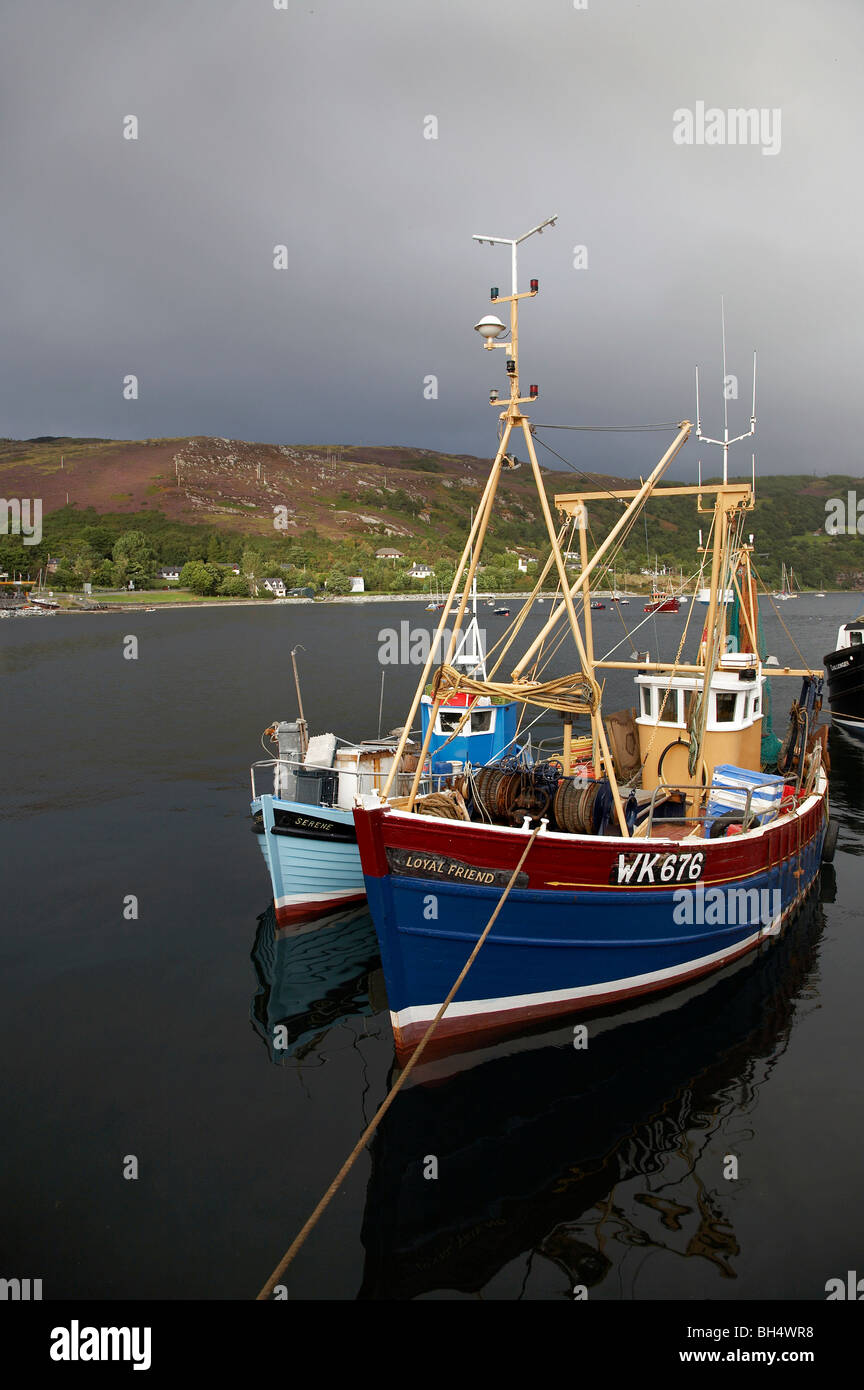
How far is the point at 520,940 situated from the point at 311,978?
587 centimetres

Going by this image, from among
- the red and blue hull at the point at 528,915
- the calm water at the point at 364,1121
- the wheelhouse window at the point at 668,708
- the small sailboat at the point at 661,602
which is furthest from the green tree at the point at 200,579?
the red and blue hull at the point at 528,915

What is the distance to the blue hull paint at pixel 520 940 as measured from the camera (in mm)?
11227

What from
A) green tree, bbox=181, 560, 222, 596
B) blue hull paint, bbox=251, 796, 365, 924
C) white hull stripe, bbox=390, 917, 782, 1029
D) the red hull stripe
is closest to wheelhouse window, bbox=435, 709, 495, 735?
blue hull paint, bbox=251, 796, 365, 924

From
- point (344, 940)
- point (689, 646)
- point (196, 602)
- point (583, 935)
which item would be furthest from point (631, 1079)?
point (196, 602)

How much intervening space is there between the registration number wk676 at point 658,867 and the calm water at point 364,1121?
291cm

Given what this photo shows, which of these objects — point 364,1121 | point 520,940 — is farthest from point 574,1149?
point 364,1121

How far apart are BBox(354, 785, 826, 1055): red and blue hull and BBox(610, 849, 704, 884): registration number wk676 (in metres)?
0.02

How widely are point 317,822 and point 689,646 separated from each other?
106m

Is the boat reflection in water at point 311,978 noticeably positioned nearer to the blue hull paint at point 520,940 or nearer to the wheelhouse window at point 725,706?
the blue hull paint at point 520,940

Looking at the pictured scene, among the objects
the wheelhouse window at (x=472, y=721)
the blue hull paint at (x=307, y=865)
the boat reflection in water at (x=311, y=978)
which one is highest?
the wheelhouse window at (x=472, y=721)

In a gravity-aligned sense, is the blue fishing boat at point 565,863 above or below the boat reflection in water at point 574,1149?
above

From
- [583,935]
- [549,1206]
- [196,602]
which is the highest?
[196,602]

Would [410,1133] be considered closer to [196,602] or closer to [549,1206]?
[549,1206]

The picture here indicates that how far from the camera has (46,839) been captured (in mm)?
24047
